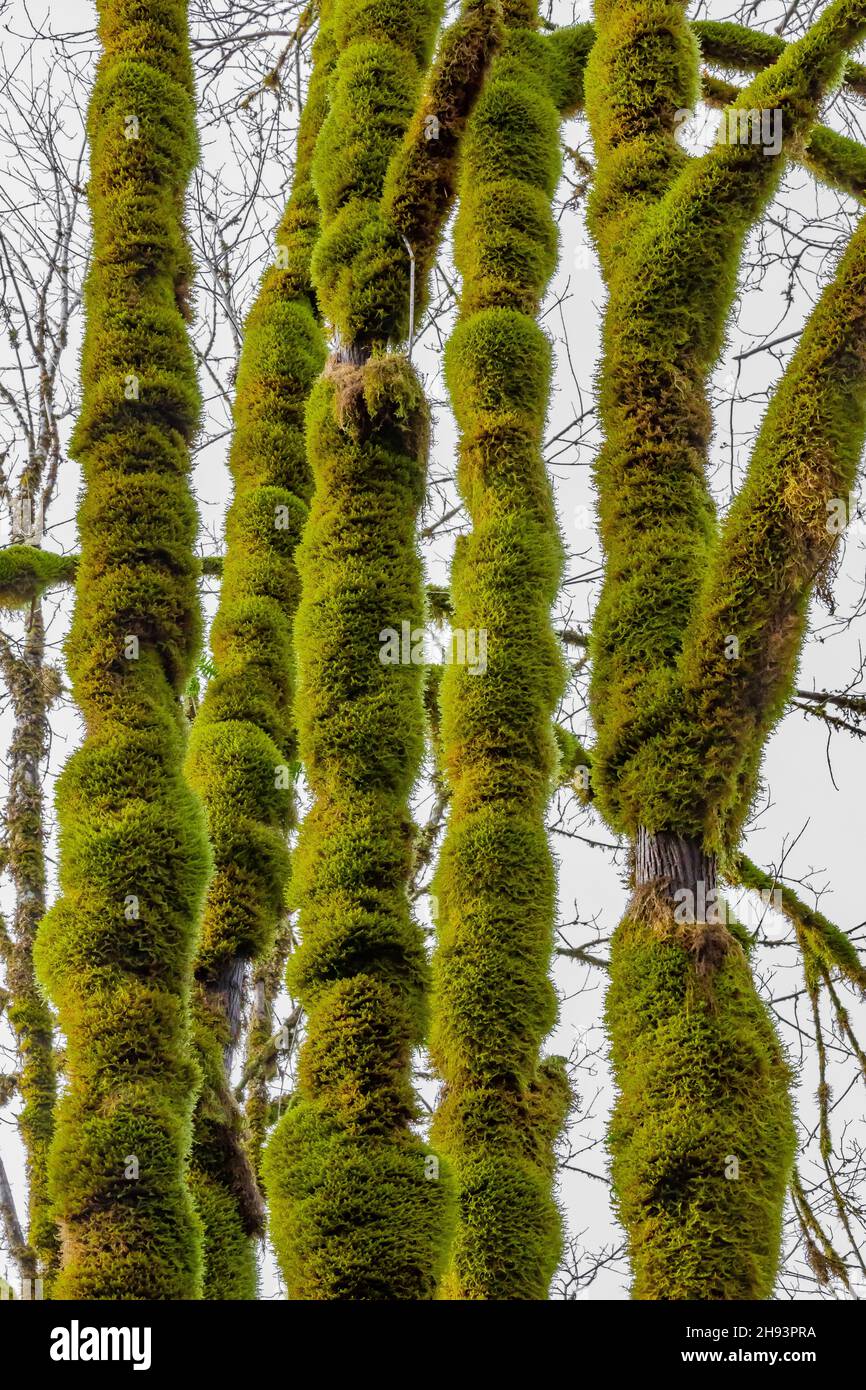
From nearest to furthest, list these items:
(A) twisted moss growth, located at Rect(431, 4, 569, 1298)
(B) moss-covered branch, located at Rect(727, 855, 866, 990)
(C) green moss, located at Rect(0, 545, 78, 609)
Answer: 1. (A) twisted moss growth, located at Rect(431, 4, 569, 1298)
2. (C) green moss, located at Rect(0, 545, 78, 609)
3. (B) moss-covered branch, located at Rect(727, 855, 866, 990)

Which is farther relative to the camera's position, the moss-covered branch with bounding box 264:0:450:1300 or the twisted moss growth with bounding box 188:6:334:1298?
the twisted moss growth with bounding box 188:6:334:1298

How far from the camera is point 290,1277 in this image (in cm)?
390

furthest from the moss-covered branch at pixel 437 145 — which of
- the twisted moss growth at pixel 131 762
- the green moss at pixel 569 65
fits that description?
the green moss at pixel 569 65

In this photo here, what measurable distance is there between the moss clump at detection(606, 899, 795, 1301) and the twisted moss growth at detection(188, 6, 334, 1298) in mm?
1428

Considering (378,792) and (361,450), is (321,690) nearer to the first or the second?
(378,792)

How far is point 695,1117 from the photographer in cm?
420

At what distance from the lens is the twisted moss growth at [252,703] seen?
16.3 ft

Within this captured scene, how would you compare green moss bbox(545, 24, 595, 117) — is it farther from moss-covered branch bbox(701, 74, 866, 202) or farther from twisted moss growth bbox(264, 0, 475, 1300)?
twisted moss growth bbox(264, 0, 475, 1300)

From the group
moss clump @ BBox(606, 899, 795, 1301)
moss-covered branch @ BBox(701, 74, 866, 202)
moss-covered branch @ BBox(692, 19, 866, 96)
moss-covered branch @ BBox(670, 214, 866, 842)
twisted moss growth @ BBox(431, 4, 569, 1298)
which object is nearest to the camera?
moss clump @ BBox(606, 899, 795, 1301)

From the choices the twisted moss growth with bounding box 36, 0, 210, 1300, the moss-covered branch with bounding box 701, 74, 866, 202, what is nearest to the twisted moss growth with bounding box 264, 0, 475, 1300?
the twisted moss growth with bounding box 36, 0, 210, 1300

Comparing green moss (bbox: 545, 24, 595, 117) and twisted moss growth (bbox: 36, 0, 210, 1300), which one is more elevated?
green moss (bbox: 545, 24, 595, 117)

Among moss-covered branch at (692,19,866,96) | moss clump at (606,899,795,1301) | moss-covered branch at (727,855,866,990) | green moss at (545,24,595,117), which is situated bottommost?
moss clump at (606,899,795,1301)

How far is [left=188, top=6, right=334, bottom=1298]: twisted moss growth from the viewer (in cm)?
498

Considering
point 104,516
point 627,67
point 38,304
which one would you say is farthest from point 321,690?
point 38,304
